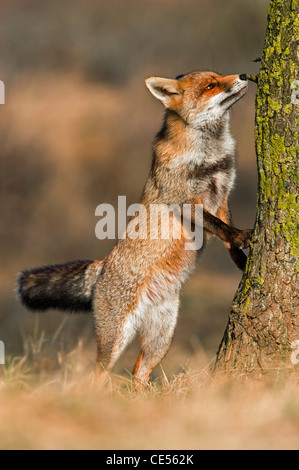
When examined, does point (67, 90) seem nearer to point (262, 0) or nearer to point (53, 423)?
point (262, 0)

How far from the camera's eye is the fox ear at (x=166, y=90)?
6.56 metres

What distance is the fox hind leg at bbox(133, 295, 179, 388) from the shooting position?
6.50 m

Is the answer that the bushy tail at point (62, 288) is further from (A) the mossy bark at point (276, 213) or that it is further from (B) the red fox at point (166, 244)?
(A) the mossy bark at point (276, 213)

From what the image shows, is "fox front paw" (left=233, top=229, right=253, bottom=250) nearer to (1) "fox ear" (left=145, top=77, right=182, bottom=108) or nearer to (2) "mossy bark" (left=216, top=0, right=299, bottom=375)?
(2) "mossy bark" (left=216, top=0, right=299, bottom=375)

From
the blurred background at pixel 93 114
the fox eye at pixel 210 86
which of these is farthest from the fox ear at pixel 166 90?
the blurred background at pixel 93 114

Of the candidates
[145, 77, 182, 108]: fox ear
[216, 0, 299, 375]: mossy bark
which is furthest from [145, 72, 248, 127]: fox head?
[216, 0, 299, 375]: mossy bark

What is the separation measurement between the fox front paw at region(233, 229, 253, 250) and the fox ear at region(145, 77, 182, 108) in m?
A: 1.62

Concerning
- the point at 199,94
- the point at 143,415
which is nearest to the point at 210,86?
the point at 199,94

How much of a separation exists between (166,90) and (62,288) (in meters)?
2.15

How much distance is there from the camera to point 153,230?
630 centimetres

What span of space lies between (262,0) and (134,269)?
14.2 metres

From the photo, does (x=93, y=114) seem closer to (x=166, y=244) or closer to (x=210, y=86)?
(x=210, y=86)

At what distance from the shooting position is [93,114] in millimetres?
17344

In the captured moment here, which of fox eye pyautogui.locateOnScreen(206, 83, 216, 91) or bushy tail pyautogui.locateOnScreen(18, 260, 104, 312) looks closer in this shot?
fox eye pyautogui.locateOnScreen(206, 83, 216, 91)
